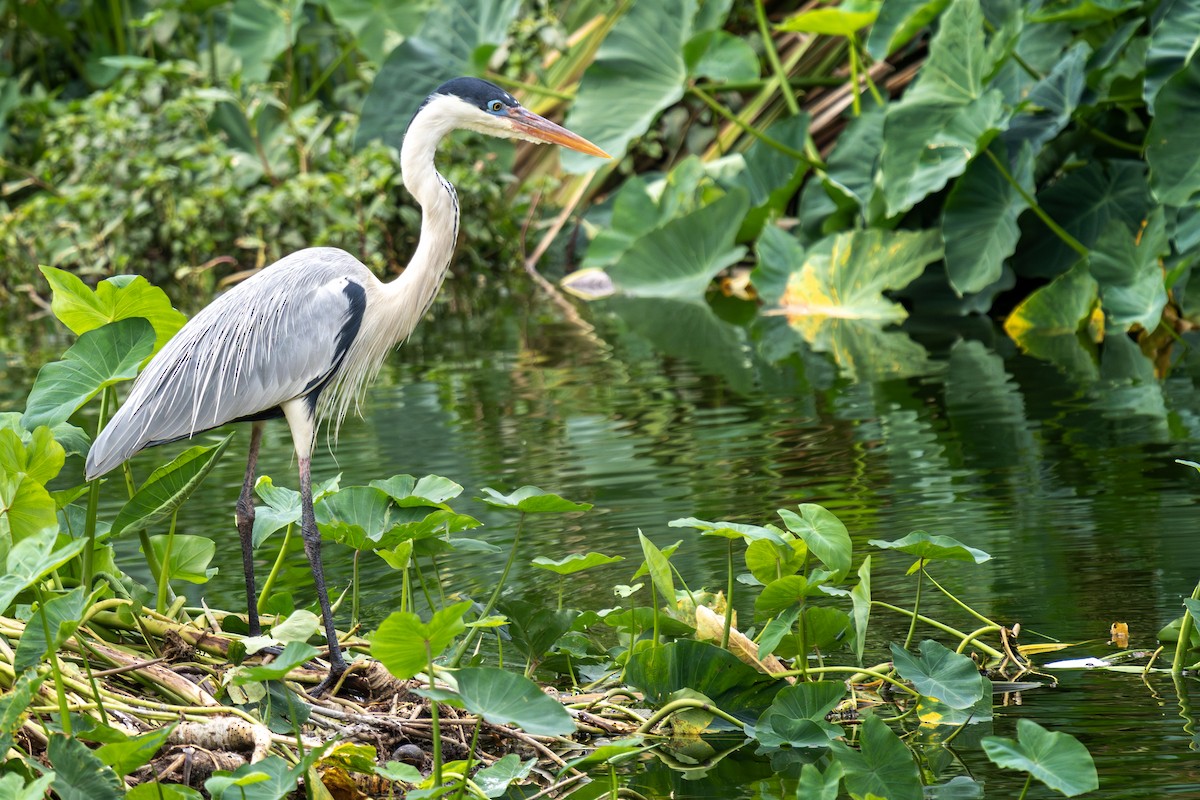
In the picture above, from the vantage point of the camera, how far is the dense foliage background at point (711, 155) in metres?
7.57

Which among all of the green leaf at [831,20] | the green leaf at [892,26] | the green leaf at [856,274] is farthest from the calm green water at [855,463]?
the green leaf at [831,20]

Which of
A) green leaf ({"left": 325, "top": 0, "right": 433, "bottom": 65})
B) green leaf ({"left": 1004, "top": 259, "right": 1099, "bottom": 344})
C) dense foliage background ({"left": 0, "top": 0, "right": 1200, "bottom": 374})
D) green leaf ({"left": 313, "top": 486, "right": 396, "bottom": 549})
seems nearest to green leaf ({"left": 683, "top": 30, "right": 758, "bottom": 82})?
dense foliage background ({"left": 0, "top": 0, "right": 1200, "bottom": 374})

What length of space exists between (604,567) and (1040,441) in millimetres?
2064

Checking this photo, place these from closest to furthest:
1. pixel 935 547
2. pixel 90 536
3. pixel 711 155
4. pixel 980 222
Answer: pixel 935 547 < pixel 90 536 < pixel 980 222 < pixel 711 155

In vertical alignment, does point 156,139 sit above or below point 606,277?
above

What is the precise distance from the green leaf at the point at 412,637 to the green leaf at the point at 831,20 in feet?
20.6

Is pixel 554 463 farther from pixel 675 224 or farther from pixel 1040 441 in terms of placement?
pixel 675 224

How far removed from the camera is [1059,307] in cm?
788

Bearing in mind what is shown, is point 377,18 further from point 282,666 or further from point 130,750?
point 130,750

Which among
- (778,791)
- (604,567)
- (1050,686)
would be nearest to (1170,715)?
(1050,686)

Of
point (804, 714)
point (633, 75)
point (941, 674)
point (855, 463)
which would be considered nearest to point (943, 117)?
point (633, 75)

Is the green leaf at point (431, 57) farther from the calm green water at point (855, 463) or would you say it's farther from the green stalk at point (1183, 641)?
the green stalk at point (1183, 641)

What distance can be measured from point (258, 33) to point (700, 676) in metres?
10.8

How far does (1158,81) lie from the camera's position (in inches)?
273
